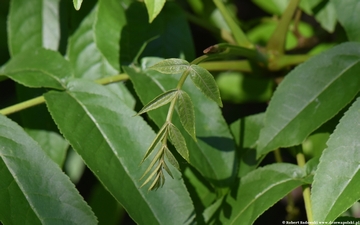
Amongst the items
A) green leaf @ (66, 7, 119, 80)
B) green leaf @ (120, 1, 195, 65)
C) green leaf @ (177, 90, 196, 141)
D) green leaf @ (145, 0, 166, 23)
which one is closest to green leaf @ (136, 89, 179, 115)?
green leaf @ (177, 90, 196, 141)

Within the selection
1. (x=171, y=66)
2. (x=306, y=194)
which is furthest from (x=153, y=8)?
(x=306, y=194)

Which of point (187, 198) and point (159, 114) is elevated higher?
point (159, 114)

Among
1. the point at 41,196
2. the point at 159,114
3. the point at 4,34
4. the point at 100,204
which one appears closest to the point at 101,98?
the point at 159,114

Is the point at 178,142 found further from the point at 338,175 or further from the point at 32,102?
the point at 32,102

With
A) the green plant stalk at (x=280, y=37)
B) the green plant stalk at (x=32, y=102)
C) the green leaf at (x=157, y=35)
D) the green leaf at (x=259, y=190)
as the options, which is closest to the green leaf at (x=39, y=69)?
the green plant stalk at (x=32, y=102)

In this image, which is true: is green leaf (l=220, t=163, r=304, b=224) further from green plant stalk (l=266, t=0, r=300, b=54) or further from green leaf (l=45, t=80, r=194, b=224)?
green plant stalk (l=266, t=0, r=300, b=54)

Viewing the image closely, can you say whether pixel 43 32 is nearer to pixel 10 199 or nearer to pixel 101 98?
pixel 101 98

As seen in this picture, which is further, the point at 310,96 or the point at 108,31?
the point at 108,31

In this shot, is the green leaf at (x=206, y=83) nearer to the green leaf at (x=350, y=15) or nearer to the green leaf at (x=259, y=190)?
the green leaf at (x=259, y=190)
